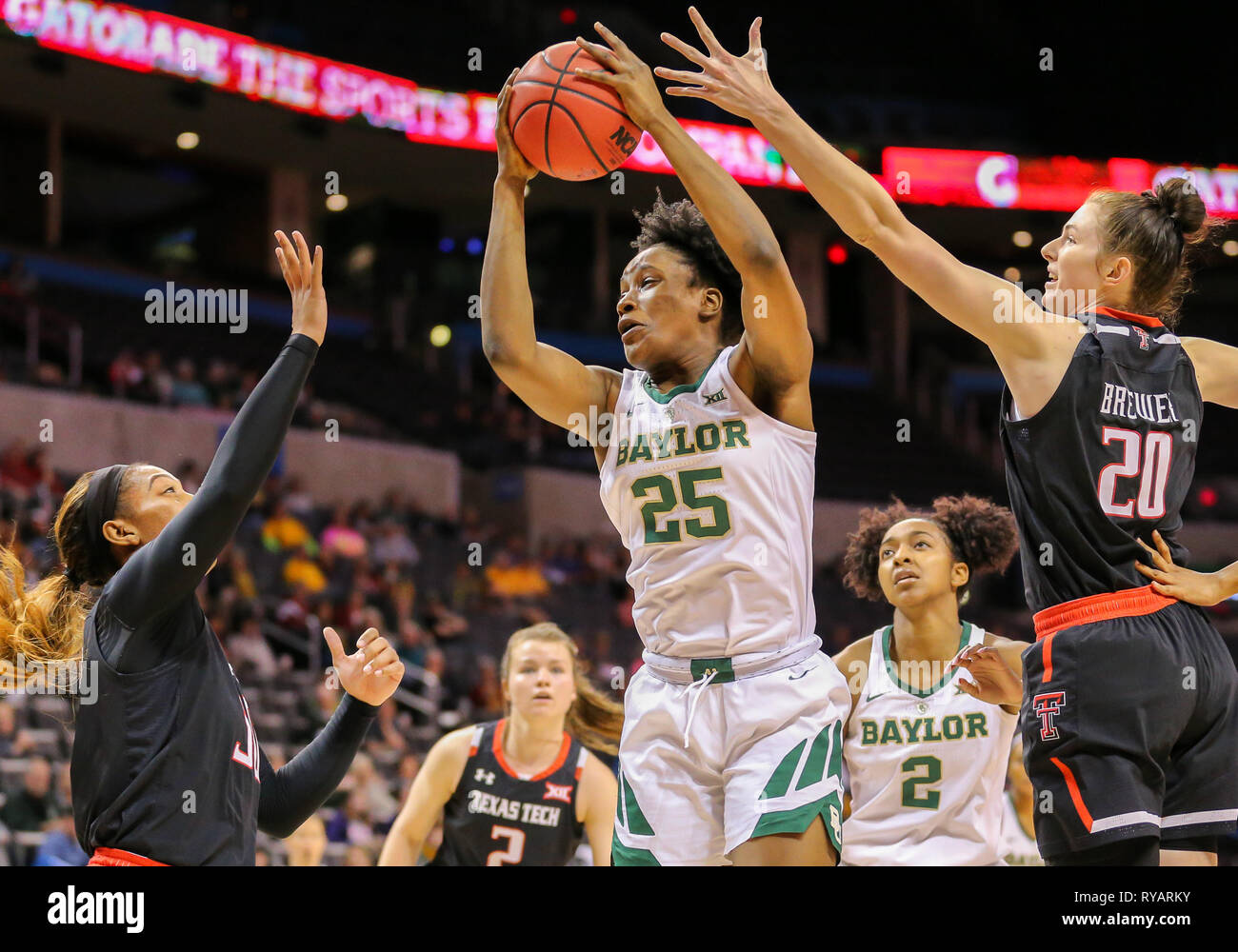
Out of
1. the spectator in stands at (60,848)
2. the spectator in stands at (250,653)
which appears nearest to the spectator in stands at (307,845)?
the spectator in stands at (60,848)

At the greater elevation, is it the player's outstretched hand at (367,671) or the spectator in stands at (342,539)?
the spectator in stands at (342,539)

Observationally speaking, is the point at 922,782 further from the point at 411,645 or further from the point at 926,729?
the point at 411,645

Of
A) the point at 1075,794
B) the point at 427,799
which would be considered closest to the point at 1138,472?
the point at 1075,794

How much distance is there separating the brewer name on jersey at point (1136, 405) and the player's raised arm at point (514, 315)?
1266mm

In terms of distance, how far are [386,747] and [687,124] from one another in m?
13.2

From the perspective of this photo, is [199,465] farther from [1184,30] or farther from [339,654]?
[1184,30]

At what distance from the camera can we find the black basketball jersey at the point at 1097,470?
121 inches

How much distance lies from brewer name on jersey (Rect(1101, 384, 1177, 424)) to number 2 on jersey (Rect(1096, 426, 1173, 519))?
0.12ft

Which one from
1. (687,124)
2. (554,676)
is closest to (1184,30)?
(687,124)

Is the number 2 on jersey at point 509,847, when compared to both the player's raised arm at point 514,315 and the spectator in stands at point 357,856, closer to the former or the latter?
the player's raised arm at point 514,315

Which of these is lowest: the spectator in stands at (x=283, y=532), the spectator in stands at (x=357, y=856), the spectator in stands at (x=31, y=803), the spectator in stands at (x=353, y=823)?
the spectator in stands at (x=357, y=856)

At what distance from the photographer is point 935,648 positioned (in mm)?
4965

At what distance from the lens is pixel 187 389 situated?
50.5ft

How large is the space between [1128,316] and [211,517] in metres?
2.18
